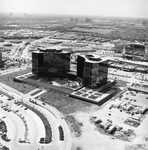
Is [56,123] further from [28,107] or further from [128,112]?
[128,112]

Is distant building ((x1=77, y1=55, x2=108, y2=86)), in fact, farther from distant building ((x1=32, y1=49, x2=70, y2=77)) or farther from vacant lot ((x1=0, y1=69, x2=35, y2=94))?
vacant lot ((x1=0, y1=69, x2=35, y2=94))

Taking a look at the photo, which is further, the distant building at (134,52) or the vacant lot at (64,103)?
the distant building at (134,52)

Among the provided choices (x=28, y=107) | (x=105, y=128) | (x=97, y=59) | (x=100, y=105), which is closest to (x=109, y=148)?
(x=105, y=128)

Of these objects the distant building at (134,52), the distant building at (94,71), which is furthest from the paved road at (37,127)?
the distant building at (134,52)

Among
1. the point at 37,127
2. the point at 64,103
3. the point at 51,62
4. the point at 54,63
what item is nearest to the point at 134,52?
the point at 54,63

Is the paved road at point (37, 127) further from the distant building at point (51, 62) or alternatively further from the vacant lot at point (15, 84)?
the distant building at point (51, 62)

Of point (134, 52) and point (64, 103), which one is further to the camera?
point (134, 52)

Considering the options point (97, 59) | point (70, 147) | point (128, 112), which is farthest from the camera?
point (97, 59)

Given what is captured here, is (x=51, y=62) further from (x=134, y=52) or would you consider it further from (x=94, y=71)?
(x=134, y=52)
